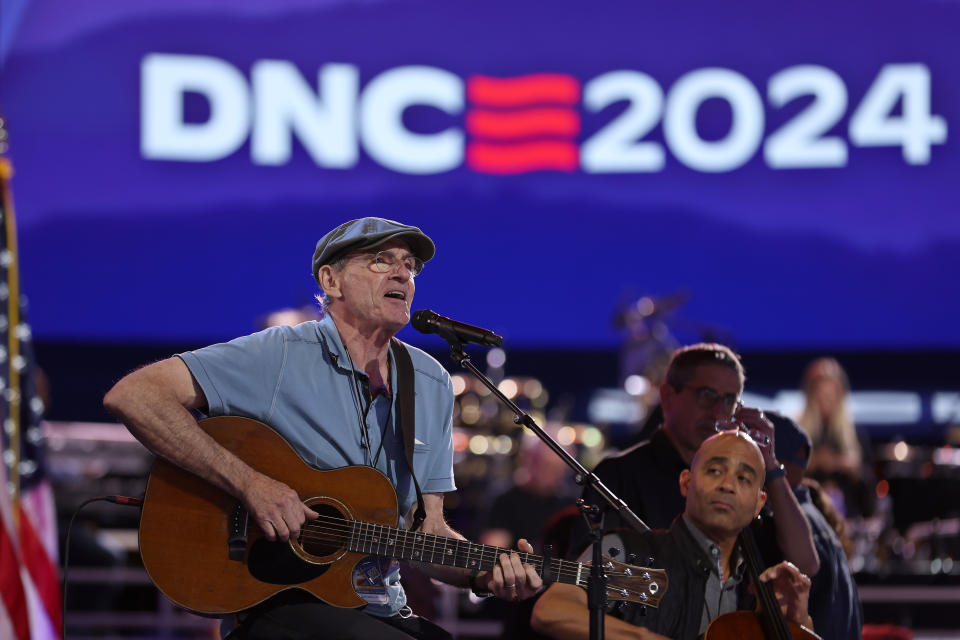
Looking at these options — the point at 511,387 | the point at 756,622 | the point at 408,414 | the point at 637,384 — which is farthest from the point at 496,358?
the point at 756,622

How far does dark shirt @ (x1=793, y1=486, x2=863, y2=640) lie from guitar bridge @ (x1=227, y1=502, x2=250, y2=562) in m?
2.09

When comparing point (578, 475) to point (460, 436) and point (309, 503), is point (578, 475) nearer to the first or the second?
point (309, 503)

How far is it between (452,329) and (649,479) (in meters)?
1.25

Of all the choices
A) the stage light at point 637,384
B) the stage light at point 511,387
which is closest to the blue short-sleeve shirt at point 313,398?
the stage light at point 637,384

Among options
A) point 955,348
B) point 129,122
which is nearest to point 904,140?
point 955,348

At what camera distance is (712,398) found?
448 cm

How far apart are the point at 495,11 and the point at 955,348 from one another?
4.66 metres

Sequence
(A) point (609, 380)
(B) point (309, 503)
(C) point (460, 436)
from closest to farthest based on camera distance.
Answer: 1. (B) point (309, 503)
2. (C) point (460, 436)
3. (A) point (609, 380)

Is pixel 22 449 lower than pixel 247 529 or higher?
lower

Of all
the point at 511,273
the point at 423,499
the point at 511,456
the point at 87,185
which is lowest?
the point at 511,456

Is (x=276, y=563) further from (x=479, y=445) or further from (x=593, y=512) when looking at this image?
Answer: (x=479, y=445)

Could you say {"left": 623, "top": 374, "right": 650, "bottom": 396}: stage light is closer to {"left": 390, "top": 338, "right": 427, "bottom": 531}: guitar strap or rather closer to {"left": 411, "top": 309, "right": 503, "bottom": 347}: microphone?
{"left": 390, "top": 338, "right": 427, "bottom": 531}: guitar strap

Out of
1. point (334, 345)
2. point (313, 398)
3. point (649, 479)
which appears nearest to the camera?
point (313, 398)

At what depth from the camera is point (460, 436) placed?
1082 centimetres
